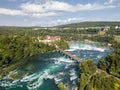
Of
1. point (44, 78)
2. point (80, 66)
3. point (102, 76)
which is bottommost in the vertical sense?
point (44, 78)

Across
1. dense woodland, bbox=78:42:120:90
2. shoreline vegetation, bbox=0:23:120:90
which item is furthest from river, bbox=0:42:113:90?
dense woodland, bbox=78:42:120:90

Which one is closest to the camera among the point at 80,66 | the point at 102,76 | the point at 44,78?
the point at 102,76

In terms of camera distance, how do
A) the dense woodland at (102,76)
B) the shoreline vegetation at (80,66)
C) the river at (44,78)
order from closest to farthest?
the dense woodland at (102,76) → the shoreline vegetation at (80,66) → the river at (44,78)

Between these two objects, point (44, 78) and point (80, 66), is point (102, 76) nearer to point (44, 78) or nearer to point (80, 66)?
point (80, 66)

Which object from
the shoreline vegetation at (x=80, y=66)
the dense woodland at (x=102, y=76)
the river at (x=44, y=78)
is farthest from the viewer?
the river at (x=44, y=78)

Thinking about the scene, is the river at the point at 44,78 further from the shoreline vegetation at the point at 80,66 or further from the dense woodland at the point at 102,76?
the dense woodland at the point at 102,76

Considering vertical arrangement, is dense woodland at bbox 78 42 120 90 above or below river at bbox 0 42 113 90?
above

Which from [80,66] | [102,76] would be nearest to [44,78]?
[80,66]

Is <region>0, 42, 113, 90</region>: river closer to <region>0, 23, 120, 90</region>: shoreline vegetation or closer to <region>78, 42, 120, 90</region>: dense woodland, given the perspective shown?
<region>0, 23, 120, 90</region>: shoreline vegetation

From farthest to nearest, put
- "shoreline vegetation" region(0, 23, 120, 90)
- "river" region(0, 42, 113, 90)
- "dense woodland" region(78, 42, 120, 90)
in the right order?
"river" region(0, 42, 113, 90) < "shoreline vegetation" region(0, 23, 120, 90) < "dense woodland" region(78, 42, 120, 90)

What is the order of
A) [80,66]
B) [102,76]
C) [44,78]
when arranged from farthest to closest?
[44,78] < [80,66] < [102,76]

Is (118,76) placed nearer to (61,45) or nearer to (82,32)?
(61,45)

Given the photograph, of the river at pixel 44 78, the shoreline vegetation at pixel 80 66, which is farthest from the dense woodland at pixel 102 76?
the river at pixel 44 78
